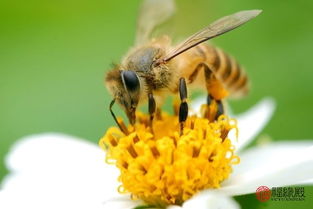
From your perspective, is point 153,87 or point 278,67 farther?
point 278,67

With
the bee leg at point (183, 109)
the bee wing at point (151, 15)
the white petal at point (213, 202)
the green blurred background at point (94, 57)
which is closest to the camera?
the white petal at point (213, 202)

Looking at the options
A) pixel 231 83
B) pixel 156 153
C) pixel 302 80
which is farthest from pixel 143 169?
pixel 302 80

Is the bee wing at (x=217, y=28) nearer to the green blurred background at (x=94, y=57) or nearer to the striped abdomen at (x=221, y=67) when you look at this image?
the striped abdomen at (x=221, y=67)

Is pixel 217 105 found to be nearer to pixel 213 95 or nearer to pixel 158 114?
pixel 213 95

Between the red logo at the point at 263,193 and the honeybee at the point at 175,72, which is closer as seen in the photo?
the red logo at the point at 263,193

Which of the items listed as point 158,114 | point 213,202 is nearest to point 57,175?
point 158,114

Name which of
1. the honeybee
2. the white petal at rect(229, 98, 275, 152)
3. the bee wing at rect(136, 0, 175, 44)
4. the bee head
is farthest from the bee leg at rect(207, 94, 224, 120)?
the bee wing at rect(136, 0, 175, 44)

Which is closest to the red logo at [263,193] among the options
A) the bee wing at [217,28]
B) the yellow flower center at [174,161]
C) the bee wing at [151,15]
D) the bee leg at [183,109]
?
the yellow flower center at [174,161]

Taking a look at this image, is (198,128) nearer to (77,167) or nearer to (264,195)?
(264,195)
